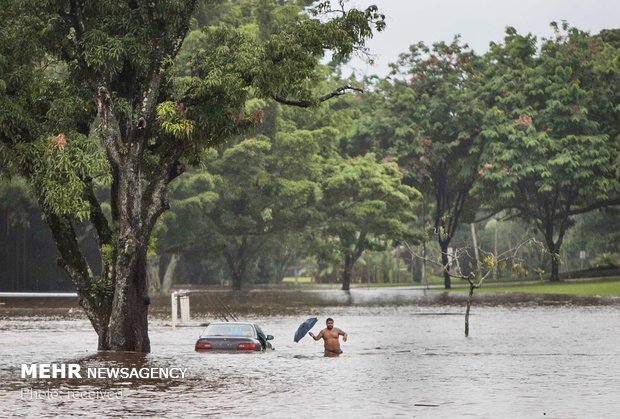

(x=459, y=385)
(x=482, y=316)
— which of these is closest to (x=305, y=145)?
(x=482, y=316)

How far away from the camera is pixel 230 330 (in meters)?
30.7

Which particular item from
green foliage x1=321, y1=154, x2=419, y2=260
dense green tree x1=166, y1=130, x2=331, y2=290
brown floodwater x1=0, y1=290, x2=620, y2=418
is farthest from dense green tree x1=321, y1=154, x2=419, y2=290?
brown floodwater x1=0, y1=290, x2=620, y2=418

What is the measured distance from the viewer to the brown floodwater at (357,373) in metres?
20.2

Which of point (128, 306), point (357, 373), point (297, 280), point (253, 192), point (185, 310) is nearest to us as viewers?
point (357, 373)

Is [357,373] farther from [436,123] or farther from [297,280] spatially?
[297,280]

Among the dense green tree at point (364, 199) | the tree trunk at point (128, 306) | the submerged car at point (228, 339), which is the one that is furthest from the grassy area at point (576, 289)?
the tree trunk at point (128, 306)

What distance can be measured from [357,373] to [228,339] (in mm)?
4301

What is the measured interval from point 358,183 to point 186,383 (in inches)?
2380

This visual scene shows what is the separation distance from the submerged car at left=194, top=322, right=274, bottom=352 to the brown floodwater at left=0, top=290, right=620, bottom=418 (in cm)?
35

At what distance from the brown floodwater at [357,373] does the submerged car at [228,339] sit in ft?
1.16

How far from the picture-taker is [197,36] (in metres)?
77.7

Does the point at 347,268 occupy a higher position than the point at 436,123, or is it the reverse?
the point at 436,123

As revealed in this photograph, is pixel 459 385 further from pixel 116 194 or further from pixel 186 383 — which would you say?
pixel 116 194

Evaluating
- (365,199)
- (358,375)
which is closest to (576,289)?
(365,199)
